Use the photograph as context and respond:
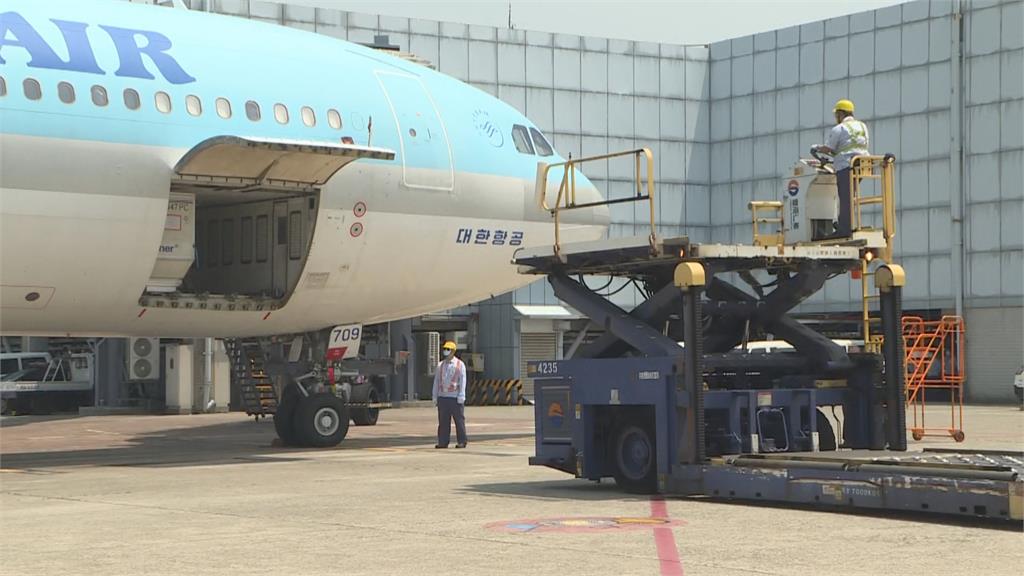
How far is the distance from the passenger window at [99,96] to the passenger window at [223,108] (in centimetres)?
173

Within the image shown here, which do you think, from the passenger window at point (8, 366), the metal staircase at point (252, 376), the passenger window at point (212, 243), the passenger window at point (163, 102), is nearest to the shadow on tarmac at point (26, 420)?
the passenger window at point (8, 366)

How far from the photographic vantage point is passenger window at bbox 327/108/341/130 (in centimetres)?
2195

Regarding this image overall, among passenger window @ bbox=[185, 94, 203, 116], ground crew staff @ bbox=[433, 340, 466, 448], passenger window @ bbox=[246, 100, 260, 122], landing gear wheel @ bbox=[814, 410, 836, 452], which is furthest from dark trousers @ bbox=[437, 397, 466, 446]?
landing gear wheel @ bbox=[814, 410, 836, 452]

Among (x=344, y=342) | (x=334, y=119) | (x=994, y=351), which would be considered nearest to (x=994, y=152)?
(x=994, y=351)

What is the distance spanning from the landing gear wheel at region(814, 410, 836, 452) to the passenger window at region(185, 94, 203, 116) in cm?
977

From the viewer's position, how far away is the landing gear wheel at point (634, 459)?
15055 millimetres

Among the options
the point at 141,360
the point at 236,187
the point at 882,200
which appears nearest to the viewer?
the point at 882,200

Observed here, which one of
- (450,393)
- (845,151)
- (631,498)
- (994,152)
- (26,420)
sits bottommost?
(26,420)

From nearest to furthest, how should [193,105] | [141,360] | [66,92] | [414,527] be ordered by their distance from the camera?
[414,527]
[66,92]
[193,105]
[141,360]

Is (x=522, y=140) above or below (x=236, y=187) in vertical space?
above

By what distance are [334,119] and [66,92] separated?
431 cm

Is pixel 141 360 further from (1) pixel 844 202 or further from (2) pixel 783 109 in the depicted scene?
(2) pixel 783 109

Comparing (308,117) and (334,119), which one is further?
(334,119)

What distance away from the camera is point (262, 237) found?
75.1ft
